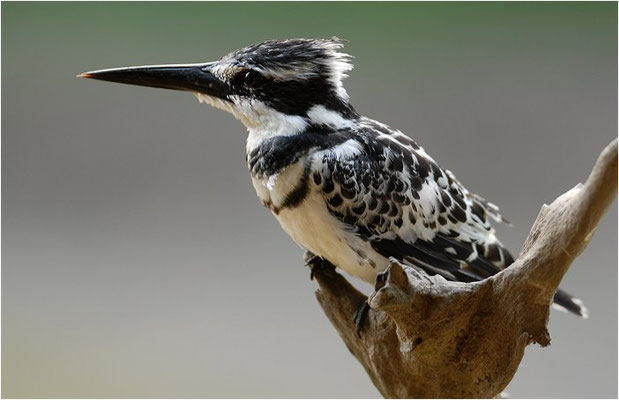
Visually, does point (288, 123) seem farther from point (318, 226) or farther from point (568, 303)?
point (568, 303)

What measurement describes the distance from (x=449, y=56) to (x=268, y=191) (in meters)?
1.94

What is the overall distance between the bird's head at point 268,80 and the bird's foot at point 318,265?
0.30 m

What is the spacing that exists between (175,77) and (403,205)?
45 centimetres

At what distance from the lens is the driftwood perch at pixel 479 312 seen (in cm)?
106

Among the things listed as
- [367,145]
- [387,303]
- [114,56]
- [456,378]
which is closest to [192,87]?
[367,145]

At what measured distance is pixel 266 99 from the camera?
1.35 m

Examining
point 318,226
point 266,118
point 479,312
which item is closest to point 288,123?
point 266,118

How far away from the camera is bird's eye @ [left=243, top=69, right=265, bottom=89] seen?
4.35ft

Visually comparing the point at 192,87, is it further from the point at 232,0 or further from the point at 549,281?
the point at 232,0

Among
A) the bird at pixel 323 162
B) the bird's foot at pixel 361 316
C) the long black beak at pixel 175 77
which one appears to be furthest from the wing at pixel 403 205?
the long black beak at pixel 175 77

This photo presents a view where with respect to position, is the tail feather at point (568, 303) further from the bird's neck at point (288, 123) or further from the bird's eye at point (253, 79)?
the bird's eye at point (253, 79)

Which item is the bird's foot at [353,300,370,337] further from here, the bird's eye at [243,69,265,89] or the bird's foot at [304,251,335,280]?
the bird's eye at [243,69,265,89]

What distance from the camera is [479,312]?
1.18 m

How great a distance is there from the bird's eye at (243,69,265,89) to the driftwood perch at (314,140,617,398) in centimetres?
43
